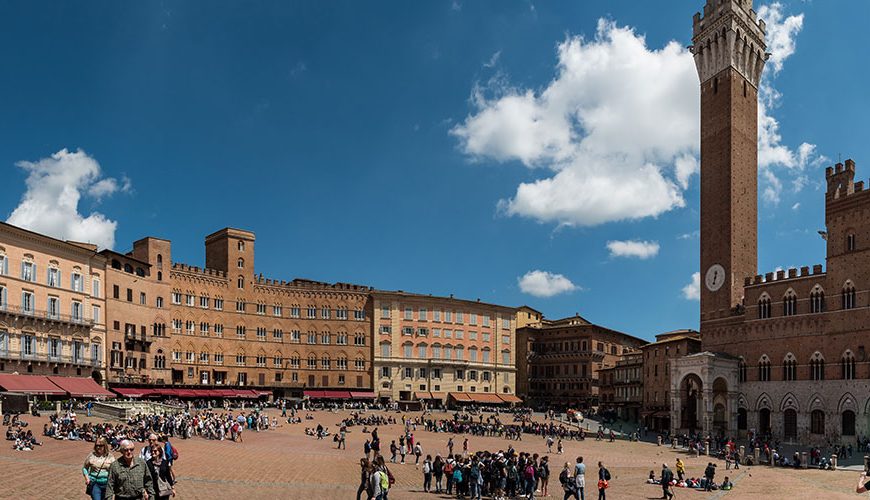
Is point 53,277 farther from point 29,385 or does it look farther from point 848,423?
point 848,423

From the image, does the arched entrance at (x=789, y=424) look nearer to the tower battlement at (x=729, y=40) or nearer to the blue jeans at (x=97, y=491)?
the tower battlement at (x=729, y=40)

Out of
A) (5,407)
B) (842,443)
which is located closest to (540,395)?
(842,443)

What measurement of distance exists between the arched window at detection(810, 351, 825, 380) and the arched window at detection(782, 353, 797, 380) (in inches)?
60.8

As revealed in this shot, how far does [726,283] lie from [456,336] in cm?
3835

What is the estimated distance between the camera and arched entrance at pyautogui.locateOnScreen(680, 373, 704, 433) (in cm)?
6819

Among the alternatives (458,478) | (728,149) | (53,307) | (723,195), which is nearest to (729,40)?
(728,149)

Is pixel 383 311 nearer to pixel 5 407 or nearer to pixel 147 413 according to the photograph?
pixel 147 413

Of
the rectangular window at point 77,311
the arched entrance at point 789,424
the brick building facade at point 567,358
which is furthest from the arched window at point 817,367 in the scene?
the rectangular window at point 77,311

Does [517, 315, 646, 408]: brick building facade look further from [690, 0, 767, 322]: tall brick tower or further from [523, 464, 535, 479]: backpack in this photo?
[523, 464, 535, 479]: backpack

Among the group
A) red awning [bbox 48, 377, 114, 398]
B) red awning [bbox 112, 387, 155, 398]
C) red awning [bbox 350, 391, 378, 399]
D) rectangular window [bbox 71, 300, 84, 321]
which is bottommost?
red awning [bbox 350, 391, 378, 399]

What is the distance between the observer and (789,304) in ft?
210

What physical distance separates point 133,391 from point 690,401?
50.8 metres

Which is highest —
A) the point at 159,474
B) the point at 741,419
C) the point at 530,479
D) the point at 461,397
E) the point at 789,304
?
the point at 789,304

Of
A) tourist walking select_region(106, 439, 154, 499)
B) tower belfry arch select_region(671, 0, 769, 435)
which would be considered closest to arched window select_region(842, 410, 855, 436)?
tower belfry arch select_region(671, 0, 769, 435)
